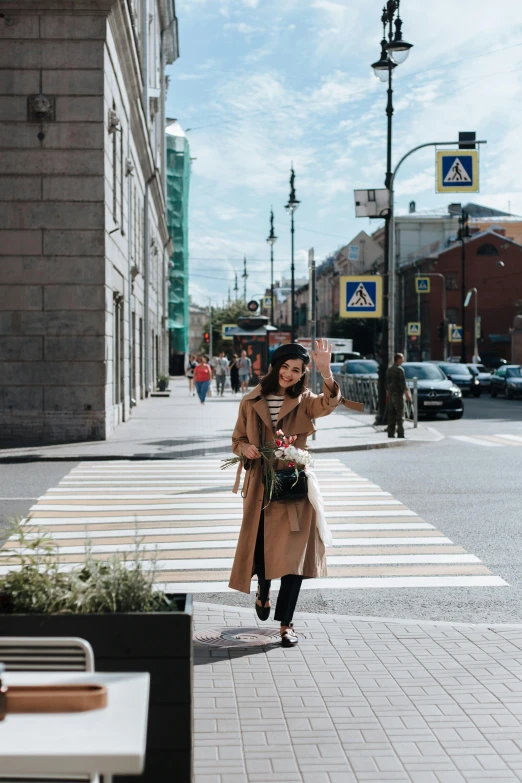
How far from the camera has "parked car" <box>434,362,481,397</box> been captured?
45.8m

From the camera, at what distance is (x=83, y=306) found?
65.8 feet

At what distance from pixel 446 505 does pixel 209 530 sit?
10.6 ft

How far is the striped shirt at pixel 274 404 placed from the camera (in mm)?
6141

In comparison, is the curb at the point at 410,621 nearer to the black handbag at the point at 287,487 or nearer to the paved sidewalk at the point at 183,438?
the black handbag at the point at 287,487

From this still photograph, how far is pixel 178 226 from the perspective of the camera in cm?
7144

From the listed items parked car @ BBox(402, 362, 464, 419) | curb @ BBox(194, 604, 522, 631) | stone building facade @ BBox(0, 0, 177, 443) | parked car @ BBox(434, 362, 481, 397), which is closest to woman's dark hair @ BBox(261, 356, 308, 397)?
curb @ BBox(194, 604, 522, 631)

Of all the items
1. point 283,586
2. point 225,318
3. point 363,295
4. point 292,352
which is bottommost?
point 283,586

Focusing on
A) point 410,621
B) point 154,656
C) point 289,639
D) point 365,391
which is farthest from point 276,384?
point 365,391

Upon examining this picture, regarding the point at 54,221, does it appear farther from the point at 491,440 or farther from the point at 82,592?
the point at 82,592

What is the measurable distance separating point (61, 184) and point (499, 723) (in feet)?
55.9

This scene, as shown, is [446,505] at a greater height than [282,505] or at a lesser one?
lesser

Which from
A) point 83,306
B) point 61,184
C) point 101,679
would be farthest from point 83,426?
point 101,679

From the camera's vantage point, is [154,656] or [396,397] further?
[396,397]

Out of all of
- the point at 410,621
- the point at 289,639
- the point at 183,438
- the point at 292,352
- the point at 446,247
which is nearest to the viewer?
the point at 289,639
